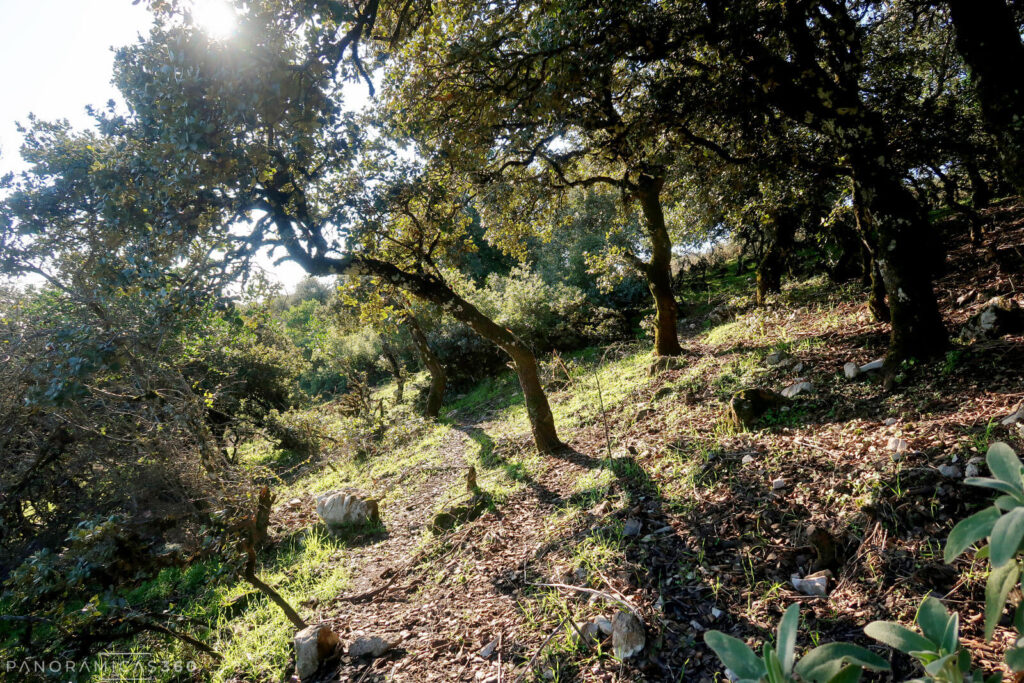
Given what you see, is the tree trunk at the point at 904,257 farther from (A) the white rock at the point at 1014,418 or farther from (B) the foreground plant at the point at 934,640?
(B) the foreground plant at the point at 934,640

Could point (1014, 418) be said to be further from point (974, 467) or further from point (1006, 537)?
point (1006, 537)

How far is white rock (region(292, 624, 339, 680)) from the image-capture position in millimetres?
3289

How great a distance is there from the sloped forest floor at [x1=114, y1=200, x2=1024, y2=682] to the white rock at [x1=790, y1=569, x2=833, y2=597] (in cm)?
5

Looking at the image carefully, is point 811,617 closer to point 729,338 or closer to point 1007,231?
point 729,338

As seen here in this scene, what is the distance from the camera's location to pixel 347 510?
20.0ft

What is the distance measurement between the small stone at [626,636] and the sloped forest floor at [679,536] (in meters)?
0.06

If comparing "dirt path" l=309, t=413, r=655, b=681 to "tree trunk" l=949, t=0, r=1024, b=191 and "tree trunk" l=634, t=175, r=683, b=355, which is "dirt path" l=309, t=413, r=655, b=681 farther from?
"tree trunk" l=634, t=175, r=683, b=355

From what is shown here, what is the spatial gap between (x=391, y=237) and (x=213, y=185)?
2.89 m

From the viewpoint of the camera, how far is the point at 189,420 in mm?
5277

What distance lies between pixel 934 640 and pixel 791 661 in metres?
0.45

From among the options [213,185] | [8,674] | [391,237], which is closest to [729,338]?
[391,237]

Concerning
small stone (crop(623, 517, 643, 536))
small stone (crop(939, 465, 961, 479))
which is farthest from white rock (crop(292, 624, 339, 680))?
small stone (crop(939, 465, 961, 479))

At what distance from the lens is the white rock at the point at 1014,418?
3030 mm

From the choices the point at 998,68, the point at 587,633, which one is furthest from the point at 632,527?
the point at 998,68
